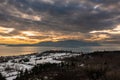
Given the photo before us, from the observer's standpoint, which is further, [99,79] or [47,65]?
[47,65]

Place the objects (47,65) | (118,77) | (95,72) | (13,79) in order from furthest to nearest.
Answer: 1. (47,65)
2. (13,79)
3. (95,72)
4. (118,77)

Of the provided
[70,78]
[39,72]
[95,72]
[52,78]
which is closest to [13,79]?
[39,72]

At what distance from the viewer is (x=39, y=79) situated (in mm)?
14445

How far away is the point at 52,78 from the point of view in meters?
14.3

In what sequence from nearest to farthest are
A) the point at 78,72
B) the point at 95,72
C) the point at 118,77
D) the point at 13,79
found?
1. the point at 118,77
2. the point at 95,72
3. the point at 78,72
4. the point at 13,79

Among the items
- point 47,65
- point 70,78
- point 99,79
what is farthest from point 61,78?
point 47,65

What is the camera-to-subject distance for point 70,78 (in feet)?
45.3

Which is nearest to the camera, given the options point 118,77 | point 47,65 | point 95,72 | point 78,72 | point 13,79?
point 118,77

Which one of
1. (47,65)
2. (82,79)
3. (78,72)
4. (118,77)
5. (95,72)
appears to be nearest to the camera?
(118,77)

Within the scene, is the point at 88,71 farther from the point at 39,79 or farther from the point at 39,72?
the point at 39,72

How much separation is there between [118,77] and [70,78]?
308cm

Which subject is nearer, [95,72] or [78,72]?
[95,72]

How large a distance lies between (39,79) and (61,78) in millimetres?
1490

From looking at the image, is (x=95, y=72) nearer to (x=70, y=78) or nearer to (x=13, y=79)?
(x=70, y=78)
